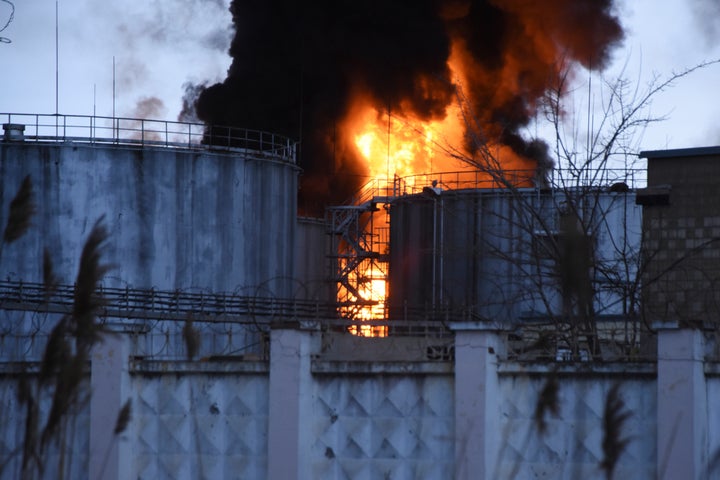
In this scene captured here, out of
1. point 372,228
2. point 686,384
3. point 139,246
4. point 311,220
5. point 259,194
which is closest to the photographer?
point 686,384

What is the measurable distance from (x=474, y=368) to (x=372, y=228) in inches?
1340

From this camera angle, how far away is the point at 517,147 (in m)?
58.6

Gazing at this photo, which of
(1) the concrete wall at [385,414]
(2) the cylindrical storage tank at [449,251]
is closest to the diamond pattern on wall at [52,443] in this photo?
(1) the concrete wall at [385,414]

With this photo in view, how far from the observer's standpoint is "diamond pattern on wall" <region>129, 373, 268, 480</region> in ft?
56.9

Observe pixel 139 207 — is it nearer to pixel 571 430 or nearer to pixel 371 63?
pixel 571 430

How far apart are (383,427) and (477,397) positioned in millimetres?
1452

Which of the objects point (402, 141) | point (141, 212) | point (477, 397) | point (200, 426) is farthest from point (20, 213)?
point (402, 141)

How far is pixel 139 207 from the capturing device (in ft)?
111

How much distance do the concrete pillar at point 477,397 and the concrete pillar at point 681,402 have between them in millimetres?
2064

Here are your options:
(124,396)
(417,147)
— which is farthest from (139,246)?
(417,147)

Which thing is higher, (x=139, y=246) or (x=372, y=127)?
(x=372, y=127)

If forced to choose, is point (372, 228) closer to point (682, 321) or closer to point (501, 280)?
point (501, 280)

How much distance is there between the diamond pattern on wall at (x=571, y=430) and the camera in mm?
15812

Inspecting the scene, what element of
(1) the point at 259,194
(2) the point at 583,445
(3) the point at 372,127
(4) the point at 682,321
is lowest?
(2) the point at 583,445
